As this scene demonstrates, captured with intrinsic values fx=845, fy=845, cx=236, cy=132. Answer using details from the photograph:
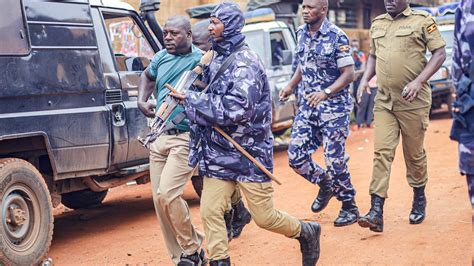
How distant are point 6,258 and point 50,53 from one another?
1.76 metres

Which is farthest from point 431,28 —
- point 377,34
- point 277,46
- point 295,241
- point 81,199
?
point 277,46

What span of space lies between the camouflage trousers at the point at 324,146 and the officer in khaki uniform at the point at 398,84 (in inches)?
11.4

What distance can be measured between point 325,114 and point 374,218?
3.10 ft

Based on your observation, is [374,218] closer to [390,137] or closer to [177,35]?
[390,137]

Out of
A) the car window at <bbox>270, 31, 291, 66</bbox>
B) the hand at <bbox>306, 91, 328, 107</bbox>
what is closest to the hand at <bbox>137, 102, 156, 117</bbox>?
the hand at <bbox>306, 91, 328, 107</bbox>

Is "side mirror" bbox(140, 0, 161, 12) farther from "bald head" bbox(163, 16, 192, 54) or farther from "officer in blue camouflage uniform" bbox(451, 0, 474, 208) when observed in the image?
"officer in blue camouflage uniform" bbox(451, 0, 474, 208)

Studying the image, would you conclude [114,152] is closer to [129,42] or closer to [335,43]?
[335,43]

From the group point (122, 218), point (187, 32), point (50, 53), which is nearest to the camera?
point (187, 32)

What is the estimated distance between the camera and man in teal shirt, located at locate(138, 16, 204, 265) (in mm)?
5789

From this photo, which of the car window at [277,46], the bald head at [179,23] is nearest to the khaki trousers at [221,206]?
the bald head at [179,23]

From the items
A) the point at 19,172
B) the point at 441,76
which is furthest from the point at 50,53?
the point at 441,76

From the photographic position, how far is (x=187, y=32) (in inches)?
240

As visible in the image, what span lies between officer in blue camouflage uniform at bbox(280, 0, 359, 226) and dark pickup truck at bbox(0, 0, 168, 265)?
1.64m

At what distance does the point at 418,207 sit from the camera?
23.7 ft
